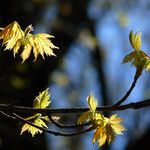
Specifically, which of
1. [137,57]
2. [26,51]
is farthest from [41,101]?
[137,57]

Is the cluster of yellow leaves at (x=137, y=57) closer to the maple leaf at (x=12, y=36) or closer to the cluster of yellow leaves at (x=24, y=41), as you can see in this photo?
the cluster of yellow leaves at (x=24, y=41)

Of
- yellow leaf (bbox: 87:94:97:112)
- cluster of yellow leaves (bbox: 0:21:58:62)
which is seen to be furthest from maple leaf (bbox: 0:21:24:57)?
yellow leaf (bbox: 87:94:97:112)

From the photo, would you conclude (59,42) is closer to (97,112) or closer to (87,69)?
(87,69)

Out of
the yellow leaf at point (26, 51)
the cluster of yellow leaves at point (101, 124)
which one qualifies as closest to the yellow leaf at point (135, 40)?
the cluster of yellow leaves at point (101, 124)

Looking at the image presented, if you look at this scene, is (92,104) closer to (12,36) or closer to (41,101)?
(41,101)

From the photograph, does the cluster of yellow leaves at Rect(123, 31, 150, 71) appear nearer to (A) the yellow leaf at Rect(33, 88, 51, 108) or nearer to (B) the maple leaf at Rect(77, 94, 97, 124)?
(B) the maple leaf at Rect(77, 94, 97, 124)

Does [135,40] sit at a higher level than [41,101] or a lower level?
higher
